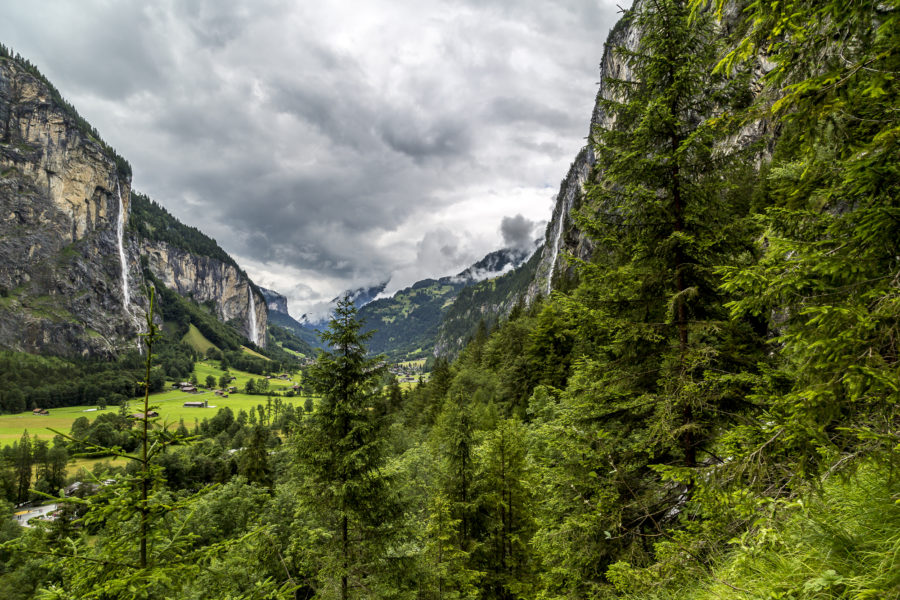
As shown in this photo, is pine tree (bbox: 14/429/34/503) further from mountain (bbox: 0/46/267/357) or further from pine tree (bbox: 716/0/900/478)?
mountain (bbox: 0/46/267/357)

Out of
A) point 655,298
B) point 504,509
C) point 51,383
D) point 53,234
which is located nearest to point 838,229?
point 655,298

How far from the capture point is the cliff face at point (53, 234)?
156750 millimetres

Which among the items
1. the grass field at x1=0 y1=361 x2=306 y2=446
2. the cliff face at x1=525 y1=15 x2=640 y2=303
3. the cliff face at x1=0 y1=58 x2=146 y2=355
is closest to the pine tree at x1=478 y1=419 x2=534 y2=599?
the cliff face at x1=525 y1=15 x2=640 y2=303

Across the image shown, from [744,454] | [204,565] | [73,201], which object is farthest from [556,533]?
[73,201]

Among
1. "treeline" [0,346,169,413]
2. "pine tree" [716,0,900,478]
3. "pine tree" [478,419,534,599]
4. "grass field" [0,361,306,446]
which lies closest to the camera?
"pine tree" [716,0,900,478]

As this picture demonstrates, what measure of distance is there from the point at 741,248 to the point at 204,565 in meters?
10.8

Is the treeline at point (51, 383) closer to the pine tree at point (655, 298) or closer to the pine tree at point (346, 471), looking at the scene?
the pine tree at point (346, 471)

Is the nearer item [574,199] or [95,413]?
Answer: [574,199]

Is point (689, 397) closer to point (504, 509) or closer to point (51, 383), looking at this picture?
point (504, 509)

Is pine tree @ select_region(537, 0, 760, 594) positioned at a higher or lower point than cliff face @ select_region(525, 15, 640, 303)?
lower

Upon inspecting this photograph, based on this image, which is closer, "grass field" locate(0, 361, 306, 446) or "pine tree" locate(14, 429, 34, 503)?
"pine tree" locate(14, 429, 34, 503)

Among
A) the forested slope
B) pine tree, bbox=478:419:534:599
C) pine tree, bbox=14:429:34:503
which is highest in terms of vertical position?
the forested slope

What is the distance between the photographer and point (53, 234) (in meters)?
170

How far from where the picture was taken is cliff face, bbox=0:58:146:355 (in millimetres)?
156750
